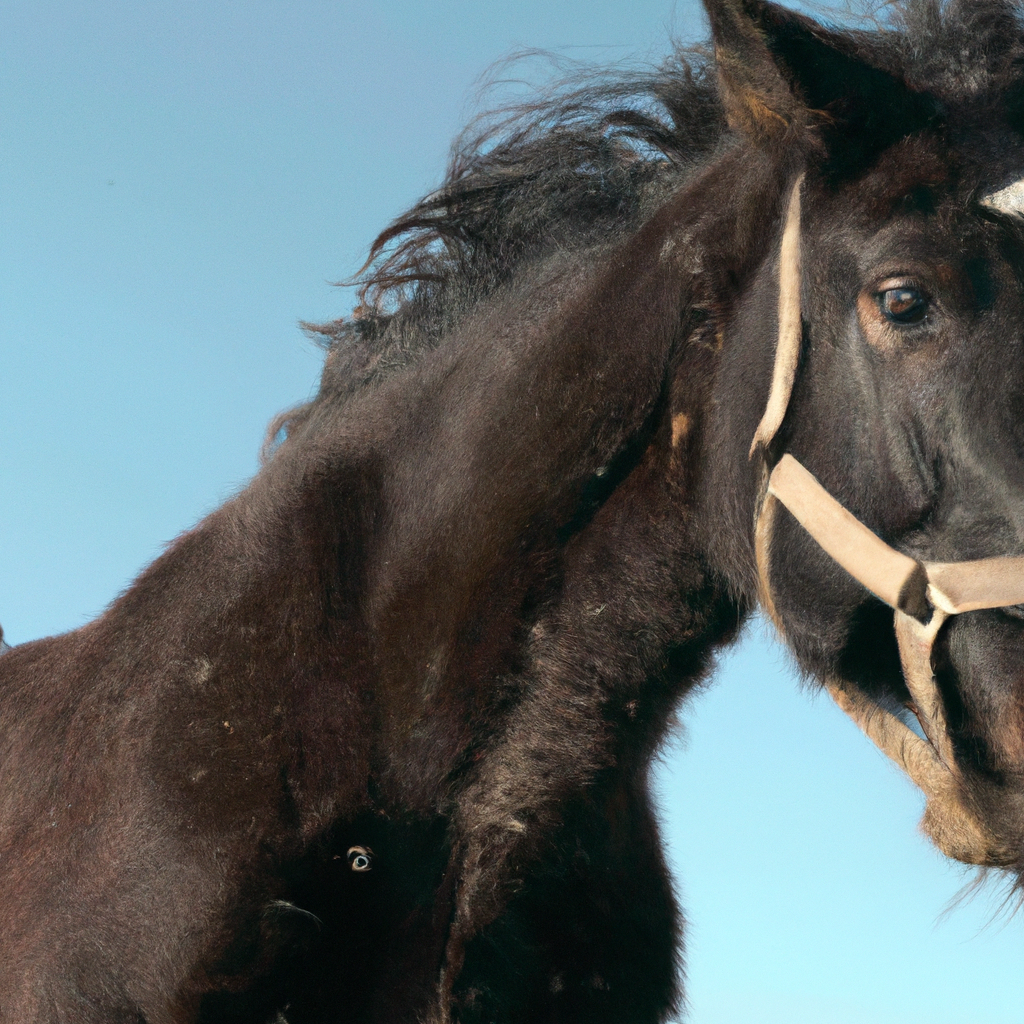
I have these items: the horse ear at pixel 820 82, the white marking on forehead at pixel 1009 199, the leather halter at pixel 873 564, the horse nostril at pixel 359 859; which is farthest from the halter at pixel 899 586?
the horse nostril at pixel 359 859

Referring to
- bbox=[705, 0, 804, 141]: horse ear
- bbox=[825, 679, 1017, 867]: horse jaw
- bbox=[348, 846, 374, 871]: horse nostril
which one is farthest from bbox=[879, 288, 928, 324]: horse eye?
bbox=[348, 846, 374, 871]: horse nostril

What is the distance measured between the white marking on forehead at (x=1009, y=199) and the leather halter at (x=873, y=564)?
1.60 ft

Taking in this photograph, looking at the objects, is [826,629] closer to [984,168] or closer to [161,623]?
[984,168]

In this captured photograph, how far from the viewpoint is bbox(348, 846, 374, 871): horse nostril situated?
3.40m

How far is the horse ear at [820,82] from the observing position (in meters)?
3.19

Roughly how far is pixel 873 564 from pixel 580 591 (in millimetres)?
838

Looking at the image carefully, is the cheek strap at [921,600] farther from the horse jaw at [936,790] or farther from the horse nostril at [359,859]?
the horse nostril at [359,859]

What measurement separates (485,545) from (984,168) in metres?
1.66

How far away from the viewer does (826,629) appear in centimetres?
328

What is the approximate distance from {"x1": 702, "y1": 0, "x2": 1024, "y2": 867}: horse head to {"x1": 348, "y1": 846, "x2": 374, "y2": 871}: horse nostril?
127 centimetres

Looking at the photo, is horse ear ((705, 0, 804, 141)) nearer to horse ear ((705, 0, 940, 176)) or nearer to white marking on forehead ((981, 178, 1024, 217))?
horse ear ((705, 0, 940, 176))

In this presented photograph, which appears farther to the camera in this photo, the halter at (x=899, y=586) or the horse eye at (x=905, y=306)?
Result: the horse eye at (x=905, y=306)

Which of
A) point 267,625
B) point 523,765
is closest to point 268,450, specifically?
point 267,625

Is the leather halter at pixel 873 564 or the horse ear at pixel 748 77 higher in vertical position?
the horse ear at pixel 748 77
